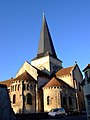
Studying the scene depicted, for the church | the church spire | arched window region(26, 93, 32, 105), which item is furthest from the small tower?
arched window region(26, 93, 32, 105)

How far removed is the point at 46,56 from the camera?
44.9 metres

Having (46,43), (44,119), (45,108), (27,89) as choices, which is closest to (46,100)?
(45,108)

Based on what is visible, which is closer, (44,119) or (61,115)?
(44,119)

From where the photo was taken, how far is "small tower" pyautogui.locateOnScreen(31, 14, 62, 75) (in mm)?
44594

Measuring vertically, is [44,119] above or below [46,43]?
below

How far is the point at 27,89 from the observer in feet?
116

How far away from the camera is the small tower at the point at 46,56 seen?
44.6m

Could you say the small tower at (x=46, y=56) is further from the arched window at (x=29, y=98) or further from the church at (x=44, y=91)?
the arched window at (x=29, y=98)

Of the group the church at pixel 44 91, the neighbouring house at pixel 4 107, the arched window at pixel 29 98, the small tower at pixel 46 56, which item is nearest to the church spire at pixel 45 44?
the small tower at pixel 46 56

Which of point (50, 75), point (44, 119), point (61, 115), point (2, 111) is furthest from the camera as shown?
point (50, 75)

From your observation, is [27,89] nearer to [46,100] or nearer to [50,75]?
[46,100]

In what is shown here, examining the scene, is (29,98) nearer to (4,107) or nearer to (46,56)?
(46,56)

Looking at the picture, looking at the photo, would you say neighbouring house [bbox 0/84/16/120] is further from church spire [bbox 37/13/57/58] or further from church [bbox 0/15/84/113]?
church spire [bbox 37/13/57/58]

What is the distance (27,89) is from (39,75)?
4425mm
